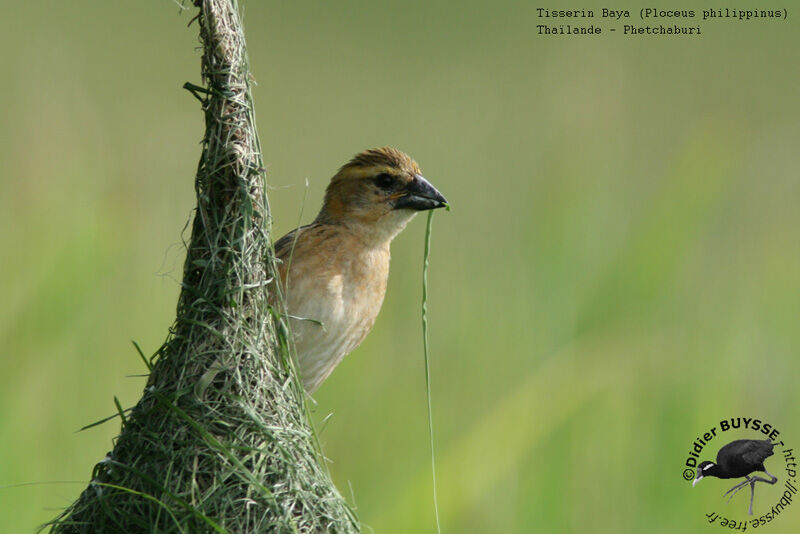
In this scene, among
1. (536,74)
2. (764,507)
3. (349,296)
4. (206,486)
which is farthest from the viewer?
(536,74)

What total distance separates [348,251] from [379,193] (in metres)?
0.26

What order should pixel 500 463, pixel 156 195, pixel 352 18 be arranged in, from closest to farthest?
pixel 500 463 < pixel 156 195 < pixel 352 18

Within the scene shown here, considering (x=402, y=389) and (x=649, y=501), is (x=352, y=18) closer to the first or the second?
(x=402, y=389)

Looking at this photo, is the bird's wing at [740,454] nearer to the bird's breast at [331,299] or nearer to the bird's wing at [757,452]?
the bird's wing at [757,452]

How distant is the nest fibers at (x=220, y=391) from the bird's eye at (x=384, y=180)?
1249 millimetres

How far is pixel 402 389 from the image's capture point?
6.61 metres

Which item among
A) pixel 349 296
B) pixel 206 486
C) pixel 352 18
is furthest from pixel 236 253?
pixel 352 18

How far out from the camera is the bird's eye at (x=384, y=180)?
4414 mm

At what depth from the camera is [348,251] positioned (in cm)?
441

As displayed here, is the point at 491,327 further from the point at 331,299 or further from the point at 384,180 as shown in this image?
the point at 331,299

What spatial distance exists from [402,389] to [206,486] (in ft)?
11.8

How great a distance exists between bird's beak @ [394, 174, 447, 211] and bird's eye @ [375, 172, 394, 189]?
7cm

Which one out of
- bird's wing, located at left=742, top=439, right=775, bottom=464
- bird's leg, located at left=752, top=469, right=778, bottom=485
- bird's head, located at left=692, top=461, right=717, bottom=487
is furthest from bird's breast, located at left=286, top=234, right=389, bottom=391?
bird's leg, located at left=752, top=469, right=778, bottom=485

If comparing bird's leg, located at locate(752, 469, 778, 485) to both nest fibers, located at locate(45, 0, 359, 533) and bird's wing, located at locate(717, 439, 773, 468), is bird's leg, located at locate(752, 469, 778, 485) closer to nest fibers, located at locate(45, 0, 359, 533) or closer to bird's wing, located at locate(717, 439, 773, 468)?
bird's wing, located at locate(717, 439, 773, 468)
